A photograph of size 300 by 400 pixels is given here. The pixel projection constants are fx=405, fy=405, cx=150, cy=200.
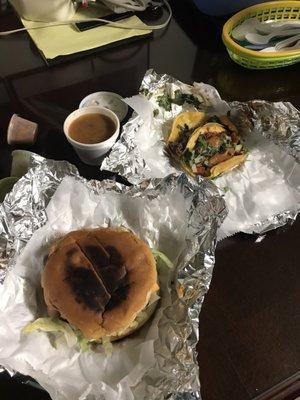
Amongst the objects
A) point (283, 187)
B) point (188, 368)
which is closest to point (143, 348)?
point (188, 368)

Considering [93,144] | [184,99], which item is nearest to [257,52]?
[184,99]

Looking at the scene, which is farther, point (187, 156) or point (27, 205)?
point (187, 156)

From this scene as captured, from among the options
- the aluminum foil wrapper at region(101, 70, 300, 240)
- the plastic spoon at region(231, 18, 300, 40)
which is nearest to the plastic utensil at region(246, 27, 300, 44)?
the plastic spoon at region(231, 18, 300, 40)

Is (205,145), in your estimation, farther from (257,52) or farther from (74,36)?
(74,36)

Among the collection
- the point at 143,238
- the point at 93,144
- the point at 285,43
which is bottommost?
the point at 143,238

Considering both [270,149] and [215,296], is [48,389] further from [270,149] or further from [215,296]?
[270,149]

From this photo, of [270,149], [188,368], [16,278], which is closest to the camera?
[188,368]
